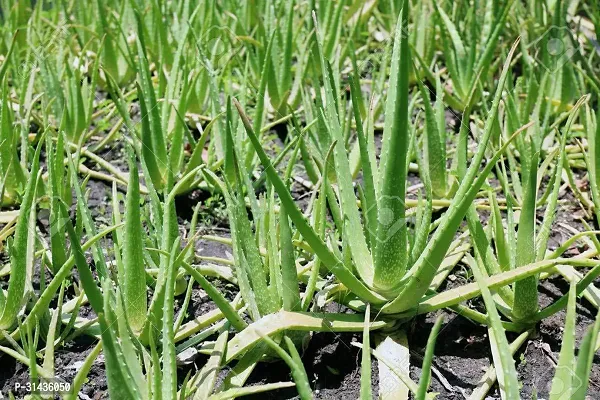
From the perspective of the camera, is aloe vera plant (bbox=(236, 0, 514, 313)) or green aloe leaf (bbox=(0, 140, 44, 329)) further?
green aloe leaf (bbox=(0, 140, 44, 329))

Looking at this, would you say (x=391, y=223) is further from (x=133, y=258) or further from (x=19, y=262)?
(x=19, y=262)

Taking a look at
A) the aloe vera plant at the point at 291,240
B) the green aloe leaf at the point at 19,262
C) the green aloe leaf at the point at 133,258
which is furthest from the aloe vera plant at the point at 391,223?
the green aloe leaf at the point at 19,262

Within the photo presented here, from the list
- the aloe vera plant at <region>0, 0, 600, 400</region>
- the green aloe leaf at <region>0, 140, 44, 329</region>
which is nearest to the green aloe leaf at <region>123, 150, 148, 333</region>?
the aloe vera plant at <region>0, 0, 600, 400</region>

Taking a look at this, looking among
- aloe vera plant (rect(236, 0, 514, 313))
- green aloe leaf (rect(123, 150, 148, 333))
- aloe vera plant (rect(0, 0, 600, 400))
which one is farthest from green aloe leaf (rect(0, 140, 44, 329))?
aloe vera plant (rect(236, 0, 514, 313))

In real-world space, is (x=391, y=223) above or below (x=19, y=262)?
above

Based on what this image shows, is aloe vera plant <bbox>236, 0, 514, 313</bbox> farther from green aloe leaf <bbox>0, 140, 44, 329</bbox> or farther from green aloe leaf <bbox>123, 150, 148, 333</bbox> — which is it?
green aloe leaf <bbox>0, 140, 44, 329</bbox>

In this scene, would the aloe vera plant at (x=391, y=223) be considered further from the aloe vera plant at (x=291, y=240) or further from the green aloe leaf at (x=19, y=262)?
the green aloe leaf at (x=19, y=262)

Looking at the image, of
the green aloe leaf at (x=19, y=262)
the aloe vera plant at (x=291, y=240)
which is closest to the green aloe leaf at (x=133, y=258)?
the aloe vera plant at (x=291, y=240)

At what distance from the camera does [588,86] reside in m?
1.93

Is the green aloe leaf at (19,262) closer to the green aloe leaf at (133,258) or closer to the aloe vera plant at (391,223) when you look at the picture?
the green aloe leaf at (133,258)

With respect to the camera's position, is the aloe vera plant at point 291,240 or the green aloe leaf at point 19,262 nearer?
the aloe vera plant at point 291,240

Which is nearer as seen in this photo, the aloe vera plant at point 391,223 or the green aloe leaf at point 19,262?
the aloe vera plant at point 391,223

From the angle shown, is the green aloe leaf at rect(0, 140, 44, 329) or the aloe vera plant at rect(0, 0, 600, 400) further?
the green aloe leaf at rect(0, 140, 44, 329)

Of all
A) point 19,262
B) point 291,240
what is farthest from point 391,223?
point 19,262
